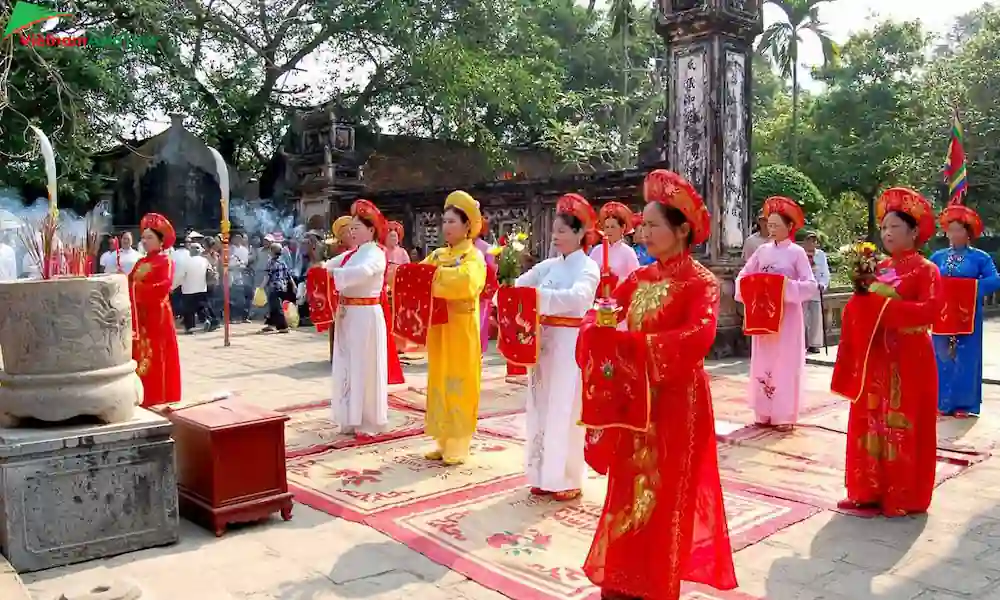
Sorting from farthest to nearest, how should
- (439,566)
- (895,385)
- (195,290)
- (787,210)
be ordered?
(195,290), (787,210), (895,385), (439,566)

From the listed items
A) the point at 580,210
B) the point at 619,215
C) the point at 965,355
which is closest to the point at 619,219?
the point at 619,215

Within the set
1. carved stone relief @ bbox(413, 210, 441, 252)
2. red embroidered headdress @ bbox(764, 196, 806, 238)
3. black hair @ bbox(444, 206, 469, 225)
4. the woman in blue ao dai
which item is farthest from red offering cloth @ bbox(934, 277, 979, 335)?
carved stone relief @ bbox(413, 210, 441, 252)

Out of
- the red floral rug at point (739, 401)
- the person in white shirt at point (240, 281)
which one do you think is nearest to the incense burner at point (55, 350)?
the red floral rug at point (739, 401)

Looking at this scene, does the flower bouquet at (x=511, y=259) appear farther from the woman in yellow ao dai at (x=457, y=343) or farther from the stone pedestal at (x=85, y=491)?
the stone pedestal at (x=85, y=491)

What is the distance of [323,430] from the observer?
634 cm

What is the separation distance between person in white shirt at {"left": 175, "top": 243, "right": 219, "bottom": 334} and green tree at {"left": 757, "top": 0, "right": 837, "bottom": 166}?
14.9 metres

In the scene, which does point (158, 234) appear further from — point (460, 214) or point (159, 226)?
point (460, 214)

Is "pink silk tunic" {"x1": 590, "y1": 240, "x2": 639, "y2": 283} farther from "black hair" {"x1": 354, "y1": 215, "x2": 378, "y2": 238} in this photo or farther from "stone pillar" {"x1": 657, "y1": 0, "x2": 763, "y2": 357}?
"stone pillar" {"x1": 657, "y1": 0, "x2": 763, "y2": 357}

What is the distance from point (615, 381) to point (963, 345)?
500cm

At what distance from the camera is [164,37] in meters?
16.3

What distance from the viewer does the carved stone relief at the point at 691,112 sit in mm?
9641

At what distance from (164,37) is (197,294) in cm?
594

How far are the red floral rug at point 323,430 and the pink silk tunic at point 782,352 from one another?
8.49 ft

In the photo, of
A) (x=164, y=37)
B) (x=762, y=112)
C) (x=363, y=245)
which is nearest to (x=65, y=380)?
(x=363, y=245)
